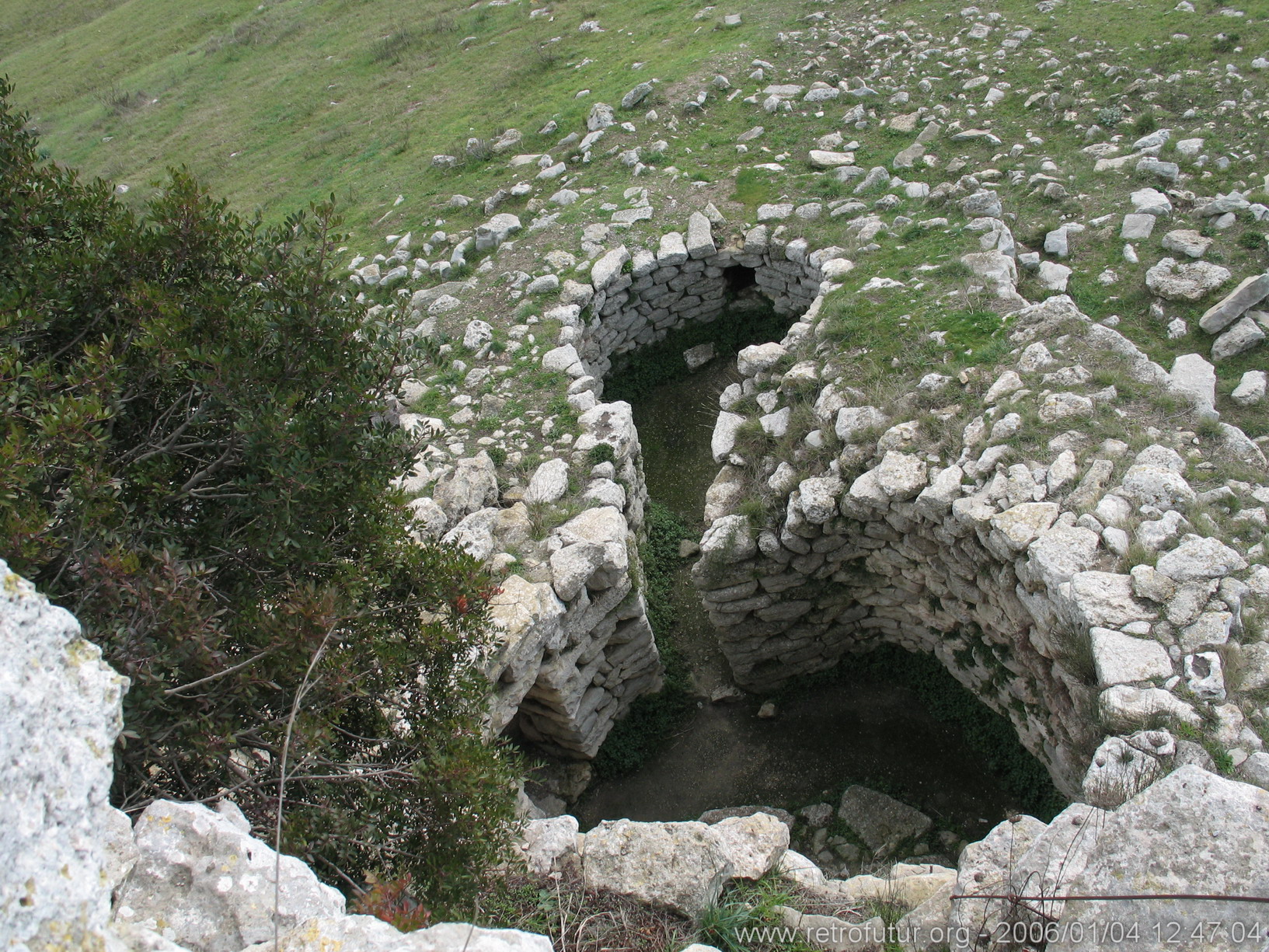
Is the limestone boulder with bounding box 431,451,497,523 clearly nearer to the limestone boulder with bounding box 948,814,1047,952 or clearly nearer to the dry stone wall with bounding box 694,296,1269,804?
the dry stone wall with bounding box 694,296,1269,804

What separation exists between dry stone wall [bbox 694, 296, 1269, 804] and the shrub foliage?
12.0ft

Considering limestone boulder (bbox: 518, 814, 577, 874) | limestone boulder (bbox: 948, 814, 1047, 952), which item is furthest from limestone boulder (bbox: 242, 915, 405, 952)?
limestone boulder (bbox: 948, 814, 1047, 952)

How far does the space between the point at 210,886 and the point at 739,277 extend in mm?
10273

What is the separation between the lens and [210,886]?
3.09m

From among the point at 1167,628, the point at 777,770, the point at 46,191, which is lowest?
the point at 777,770

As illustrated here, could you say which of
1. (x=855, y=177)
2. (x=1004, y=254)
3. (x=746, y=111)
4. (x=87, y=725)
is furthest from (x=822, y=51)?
(x=87, y=725)

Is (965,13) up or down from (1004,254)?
up

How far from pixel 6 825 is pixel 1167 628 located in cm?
578

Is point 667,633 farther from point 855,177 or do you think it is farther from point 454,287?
point 855,177

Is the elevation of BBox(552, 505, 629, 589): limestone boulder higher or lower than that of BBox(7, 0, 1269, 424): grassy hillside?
lower

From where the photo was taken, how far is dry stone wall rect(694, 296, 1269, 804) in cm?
491

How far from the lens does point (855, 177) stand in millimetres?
10758

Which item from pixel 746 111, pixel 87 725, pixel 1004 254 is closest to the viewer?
pixel 87 725

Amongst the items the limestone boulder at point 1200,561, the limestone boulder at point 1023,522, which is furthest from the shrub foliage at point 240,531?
the limestone boulder at point 1200,561
